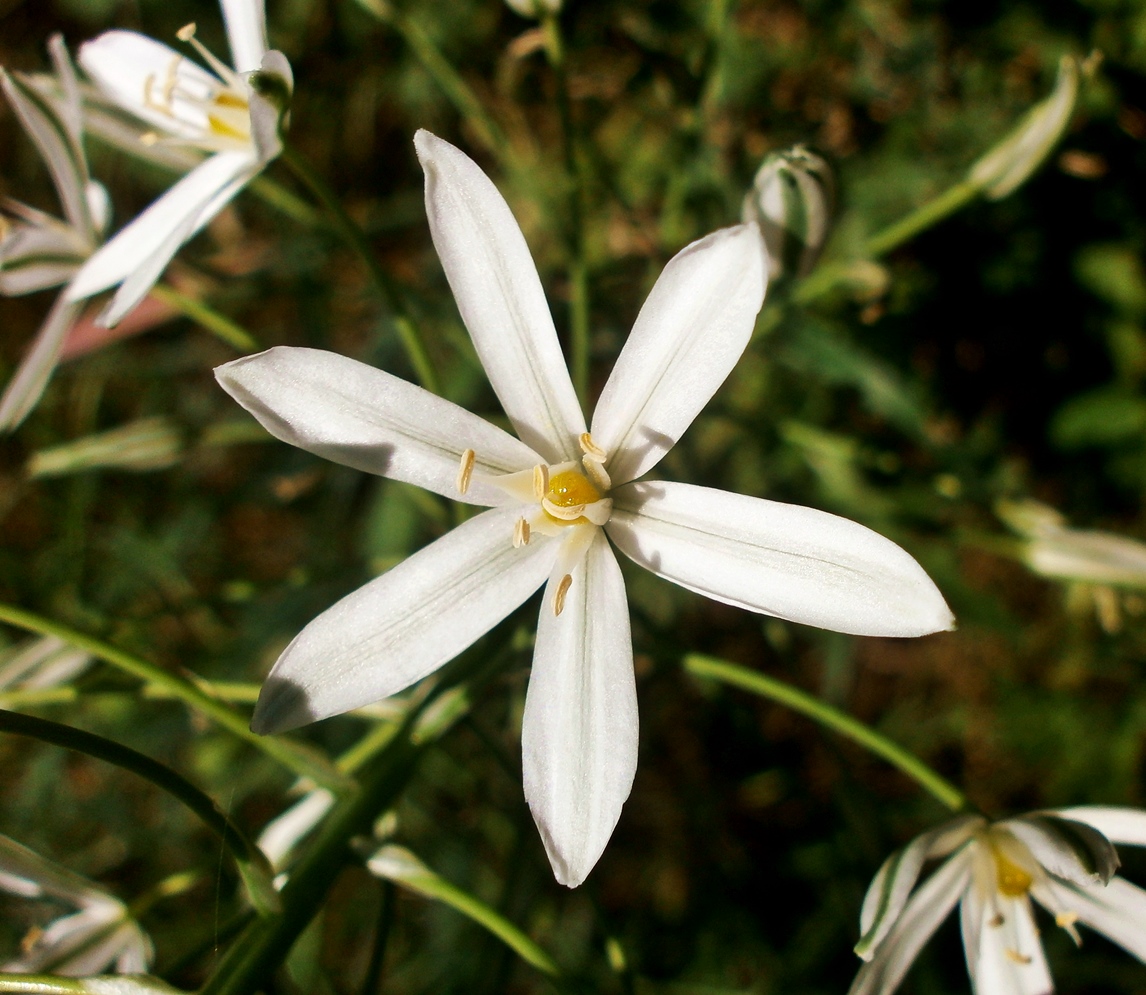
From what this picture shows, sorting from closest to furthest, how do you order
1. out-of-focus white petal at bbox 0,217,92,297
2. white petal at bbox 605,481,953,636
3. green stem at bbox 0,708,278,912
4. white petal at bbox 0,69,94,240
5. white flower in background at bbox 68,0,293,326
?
green stem at bbox 0,708,278,912 → white petal at bbox 605,481,953,636 → white flower in background at bbox 68,0,293,326 → white petal at bbox 0,69,94,240 → out-of-focus white petal at bbox 0,217,92,297

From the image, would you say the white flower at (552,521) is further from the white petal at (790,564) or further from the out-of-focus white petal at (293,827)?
the out-of-focus white petal at (293,827)

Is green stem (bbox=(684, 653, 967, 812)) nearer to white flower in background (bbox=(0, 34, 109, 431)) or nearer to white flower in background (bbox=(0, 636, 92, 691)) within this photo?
white flower in background (bbox=(0, 636, 92, 691))

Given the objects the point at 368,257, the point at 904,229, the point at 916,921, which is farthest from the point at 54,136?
the point at 916,921

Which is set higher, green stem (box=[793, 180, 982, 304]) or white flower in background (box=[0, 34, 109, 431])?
green stem (box=[793, 180, 982, 304])

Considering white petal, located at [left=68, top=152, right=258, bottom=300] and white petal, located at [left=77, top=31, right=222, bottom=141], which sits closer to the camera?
white petal, located at [left=68, top=152, right=258, bottom=300]

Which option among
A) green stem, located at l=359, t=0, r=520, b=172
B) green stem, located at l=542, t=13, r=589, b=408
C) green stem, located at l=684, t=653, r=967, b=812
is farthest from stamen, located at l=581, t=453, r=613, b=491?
green stem, located at l=359, t=0, r=520, b=172

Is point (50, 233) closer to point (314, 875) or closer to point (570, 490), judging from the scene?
point (570, 490)
